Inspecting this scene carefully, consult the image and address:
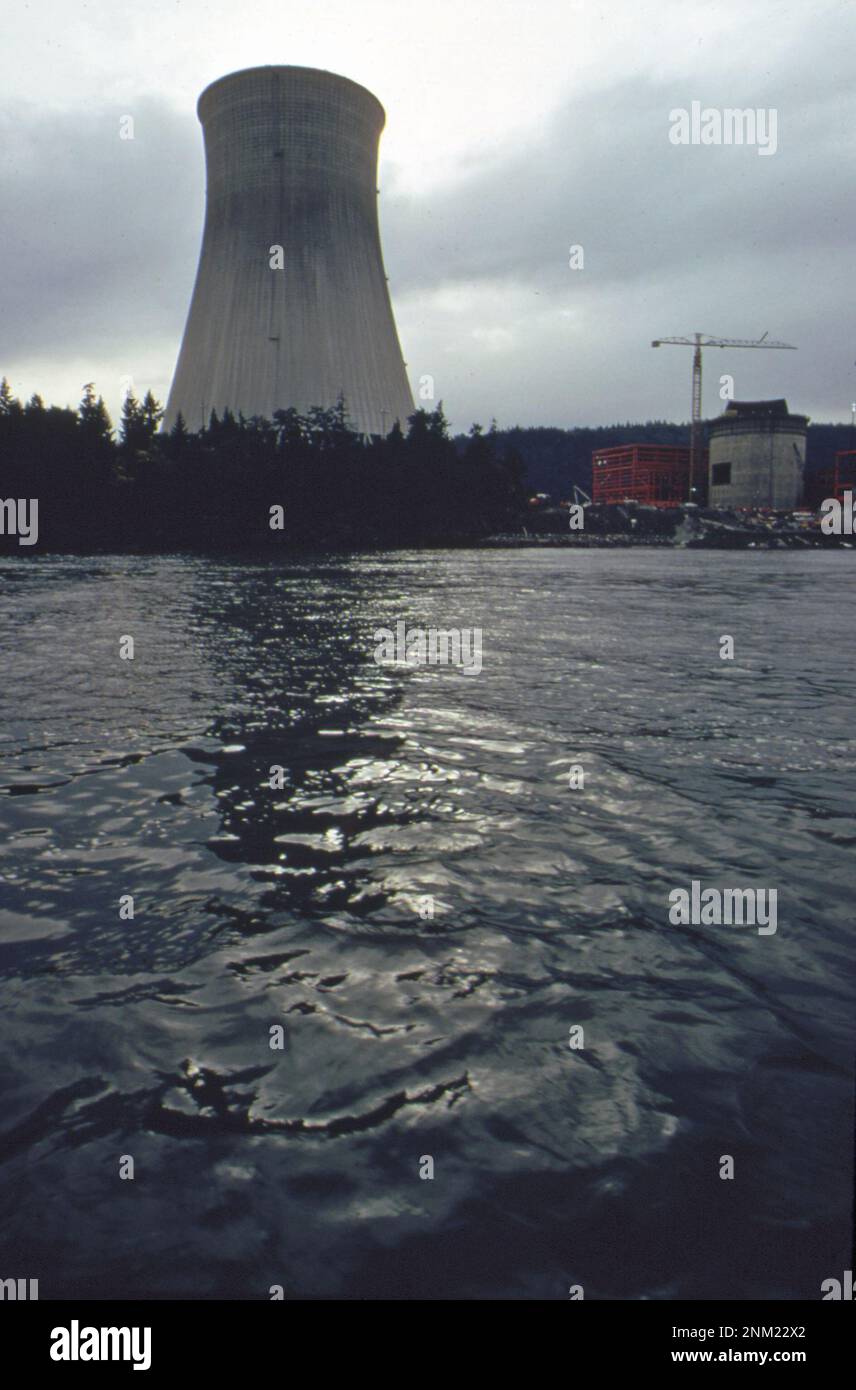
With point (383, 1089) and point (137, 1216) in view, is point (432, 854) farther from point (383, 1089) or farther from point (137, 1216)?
point (137, 1216)

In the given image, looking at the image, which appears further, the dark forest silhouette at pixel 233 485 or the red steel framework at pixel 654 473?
the red steel framework at pixel 654 473

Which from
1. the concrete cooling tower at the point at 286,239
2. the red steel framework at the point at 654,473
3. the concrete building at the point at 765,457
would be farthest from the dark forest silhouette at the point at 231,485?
the red steel framework at the point at 654,473

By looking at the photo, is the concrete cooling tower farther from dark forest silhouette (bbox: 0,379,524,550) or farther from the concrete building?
the concrete building

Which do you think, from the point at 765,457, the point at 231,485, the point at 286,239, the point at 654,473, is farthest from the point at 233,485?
the point at 654,473

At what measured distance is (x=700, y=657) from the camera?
1380 centimetres

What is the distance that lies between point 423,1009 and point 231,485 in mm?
74403

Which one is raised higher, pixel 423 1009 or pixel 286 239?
pixel 286 239

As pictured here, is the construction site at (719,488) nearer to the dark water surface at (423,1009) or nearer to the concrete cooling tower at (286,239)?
the concrete cooling tower at (286,239)

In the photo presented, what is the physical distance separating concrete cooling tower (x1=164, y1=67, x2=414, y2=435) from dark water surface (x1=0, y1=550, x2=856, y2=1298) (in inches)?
2134

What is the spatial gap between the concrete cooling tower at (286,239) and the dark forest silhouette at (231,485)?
367 inches

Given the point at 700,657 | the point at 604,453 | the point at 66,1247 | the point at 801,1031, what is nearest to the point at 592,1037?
the point at 801,1031

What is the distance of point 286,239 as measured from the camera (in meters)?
56.1

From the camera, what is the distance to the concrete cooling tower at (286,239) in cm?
5584

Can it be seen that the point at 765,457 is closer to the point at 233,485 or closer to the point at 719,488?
the point at 719,488
